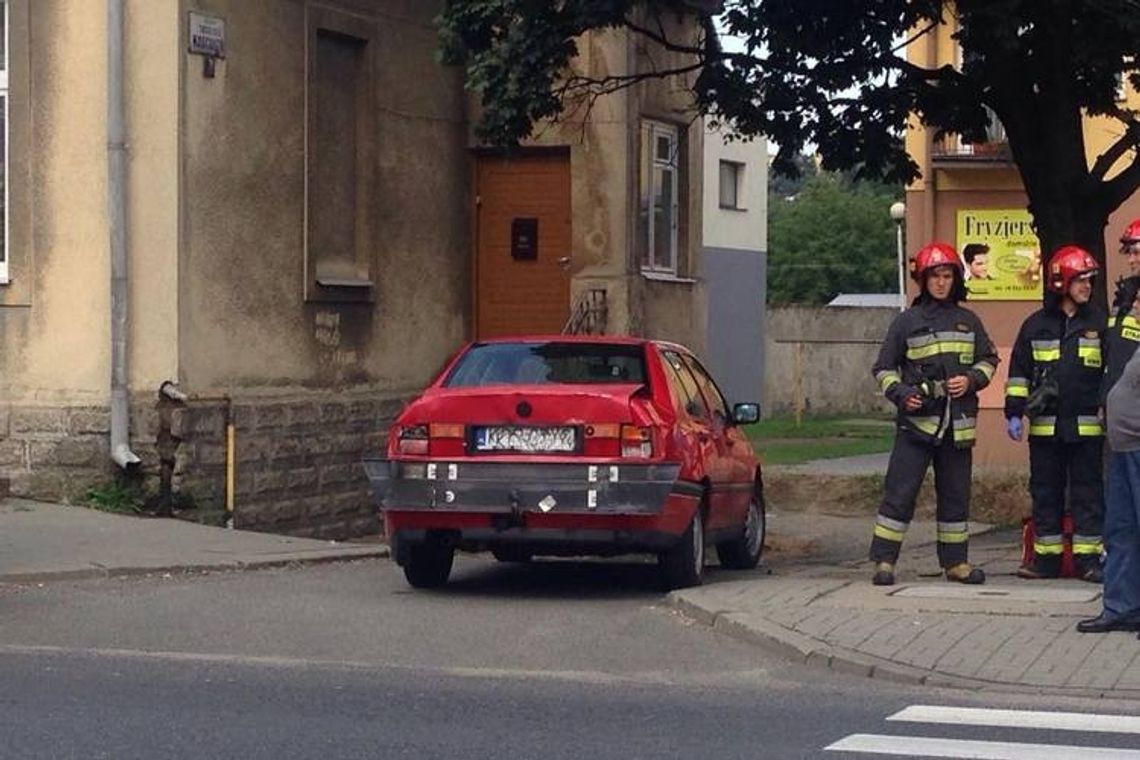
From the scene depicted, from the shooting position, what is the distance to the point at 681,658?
1018cm

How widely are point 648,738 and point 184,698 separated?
6.67 feet

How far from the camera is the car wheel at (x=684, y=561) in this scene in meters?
12.3

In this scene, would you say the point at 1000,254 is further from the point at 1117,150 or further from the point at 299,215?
the point at 299,215

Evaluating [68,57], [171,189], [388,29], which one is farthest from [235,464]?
[388,29]

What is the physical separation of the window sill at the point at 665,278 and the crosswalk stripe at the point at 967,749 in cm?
1325

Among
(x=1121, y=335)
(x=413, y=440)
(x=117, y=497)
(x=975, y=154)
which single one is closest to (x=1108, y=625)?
(x=1121, y=335)

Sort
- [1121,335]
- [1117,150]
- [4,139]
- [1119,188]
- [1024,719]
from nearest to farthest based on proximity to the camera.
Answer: [1024,719] < [1121,335] < [1117,150] < [1119,188] < [4,139]

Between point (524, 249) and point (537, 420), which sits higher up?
point (524, 249)

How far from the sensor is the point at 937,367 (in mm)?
12102

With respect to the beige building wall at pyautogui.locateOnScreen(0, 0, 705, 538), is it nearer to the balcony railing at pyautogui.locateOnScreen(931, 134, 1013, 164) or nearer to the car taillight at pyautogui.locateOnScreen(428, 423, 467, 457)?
the car taillight at pyautogui.locateOnScreen(428, 423, 467, 457)

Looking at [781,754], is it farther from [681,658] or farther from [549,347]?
[549,347]

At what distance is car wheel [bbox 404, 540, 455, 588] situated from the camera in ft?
41.4

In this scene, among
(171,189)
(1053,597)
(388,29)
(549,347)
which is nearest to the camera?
(1053,597)

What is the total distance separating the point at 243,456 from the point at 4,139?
10.1 ft
